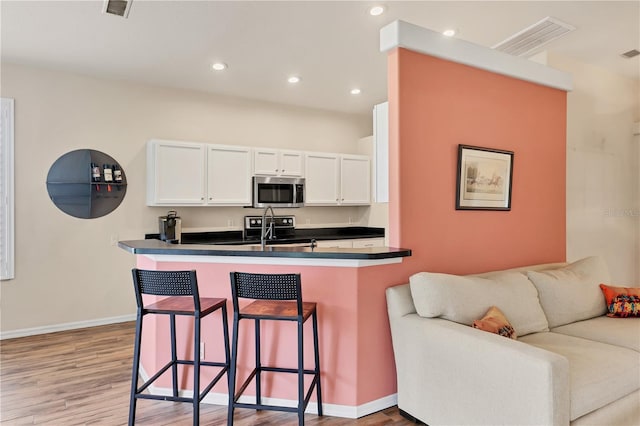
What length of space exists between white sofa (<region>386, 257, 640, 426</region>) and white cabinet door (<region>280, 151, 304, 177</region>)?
3078mm

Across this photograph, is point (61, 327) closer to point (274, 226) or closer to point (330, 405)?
point (274, 226)

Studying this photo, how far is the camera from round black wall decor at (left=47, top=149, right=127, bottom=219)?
4.24m

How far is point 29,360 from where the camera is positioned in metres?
3.40

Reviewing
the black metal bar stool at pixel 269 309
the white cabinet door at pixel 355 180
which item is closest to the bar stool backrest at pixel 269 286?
the black metal bar stool at pixel 269 309

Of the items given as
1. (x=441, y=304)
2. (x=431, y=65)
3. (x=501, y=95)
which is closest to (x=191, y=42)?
(x=431, y=65)

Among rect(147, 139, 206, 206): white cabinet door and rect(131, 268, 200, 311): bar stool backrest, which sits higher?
rect(147, 139, 206, 206): white cabinet door

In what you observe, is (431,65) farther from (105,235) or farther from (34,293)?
(34,293)

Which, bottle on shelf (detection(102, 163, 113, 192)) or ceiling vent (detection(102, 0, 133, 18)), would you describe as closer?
ceiling vent (detection(102, 0, 133, 18))

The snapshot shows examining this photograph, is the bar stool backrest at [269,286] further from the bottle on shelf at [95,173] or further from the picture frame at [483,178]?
the bottle on shelf at [95,173]

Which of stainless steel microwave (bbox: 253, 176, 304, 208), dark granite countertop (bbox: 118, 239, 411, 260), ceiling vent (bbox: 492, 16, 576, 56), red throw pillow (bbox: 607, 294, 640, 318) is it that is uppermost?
ceiling vent (bbox: 492, 16, 576, 56)

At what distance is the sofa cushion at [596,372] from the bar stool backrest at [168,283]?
202 centimetres

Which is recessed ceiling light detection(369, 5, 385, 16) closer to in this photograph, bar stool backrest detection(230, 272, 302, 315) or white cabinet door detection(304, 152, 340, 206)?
bar stool backrest detection(230, 272, 302, 315)

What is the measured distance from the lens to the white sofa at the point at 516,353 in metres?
1.77

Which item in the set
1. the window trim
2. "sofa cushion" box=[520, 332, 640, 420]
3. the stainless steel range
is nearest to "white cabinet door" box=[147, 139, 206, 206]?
the stainless steel range
